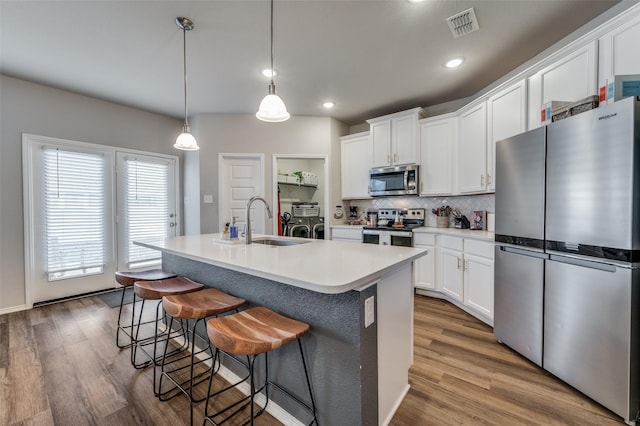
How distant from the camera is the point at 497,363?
1.99 m

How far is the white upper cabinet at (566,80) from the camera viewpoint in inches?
73.6

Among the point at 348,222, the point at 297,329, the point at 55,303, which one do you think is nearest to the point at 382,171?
the point at 348,222

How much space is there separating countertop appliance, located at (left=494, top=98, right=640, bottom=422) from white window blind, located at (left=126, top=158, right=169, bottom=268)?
15.2 feet

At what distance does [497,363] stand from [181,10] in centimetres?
359

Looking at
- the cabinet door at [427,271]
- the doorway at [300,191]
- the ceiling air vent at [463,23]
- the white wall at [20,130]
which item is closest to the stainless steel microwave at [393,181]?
the cabinet door at [427,271]

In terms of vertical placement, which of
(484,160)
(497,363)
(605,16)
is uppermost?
(605,16)

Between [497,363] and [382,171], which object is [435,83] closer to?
[382,171]

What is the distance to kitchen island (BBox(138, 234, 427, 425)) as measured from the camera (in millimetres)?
1197

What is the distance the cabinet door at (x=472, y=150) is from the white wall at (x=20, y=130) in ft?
15.7

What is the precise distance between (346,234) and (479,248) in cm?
191

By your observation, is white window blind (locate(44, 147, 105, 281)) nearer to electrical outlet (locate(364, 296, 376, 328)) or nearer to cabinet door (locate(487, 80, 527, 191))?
electrical outlet (locate(364, 296, 376, 328))

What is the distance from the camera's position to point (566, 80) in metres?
2.05

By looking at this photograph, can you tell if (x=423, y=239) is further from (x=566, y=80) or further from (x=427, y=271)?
(x=566, y=80)

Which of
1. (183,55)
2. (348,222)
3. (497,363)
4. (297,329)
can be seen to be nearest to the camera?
(297,329)
